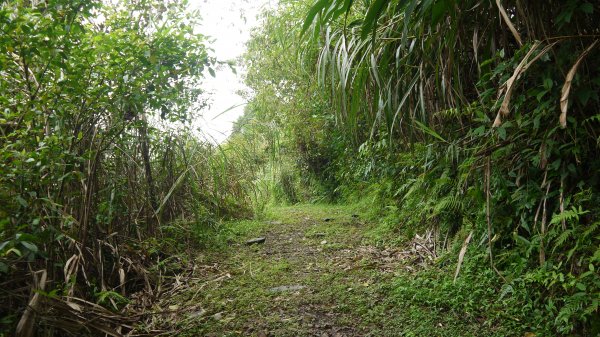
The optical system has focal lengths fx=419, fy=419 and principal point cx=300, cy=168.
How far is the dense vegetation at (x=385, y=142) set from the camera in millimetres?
1819

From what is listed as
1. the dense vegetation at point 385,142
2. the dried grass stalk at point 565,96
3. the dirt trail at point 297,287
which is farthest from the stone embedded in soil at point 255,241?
the dried grass stalk at point 565,96

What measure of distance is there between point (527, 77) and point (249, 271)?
7.37 ft

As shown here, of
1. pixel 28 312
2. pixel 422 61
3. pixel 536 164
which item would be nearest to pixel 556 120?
pixel 536 164

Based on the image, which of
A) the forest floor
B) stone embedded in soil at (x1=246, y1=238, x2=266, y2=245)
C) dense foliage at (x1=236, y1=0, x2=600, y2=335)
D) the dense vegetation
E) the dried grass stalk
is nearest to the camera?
the dried grass stalk

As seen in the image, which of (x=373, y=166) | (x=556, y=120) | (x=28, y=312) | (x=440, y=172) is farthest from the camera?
(x=373, y=166)

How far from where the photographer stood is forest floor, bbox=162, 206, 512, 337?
6.92 ft

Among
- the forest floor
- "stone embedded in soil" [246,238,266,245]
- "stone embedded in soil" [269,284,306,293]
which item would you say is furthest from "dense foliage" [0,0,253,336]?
"stone embedded in soil" [269,284,306,293]

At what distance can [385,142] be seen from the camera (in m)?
3.84

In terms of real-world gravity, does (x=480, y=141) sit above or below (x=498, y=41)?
below

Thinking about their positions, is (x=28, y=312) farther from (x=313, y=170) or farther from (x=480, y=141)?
(x=313, y=170)

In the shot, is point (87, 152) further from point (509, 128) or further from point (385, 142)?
point (385, 142)

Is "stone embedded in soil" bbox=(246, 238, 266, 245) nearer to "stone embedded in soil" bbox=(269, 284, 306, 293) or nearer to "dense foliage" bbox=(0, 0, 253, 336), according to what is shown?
"dense foliage" bbox=(0, 0, 253, 336)

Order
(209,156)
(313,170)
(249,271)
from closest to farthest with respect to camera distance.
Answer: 1. (249,271)
2. (209,156)
3. (313,170)

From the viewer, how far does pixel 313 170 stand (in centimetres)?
837
